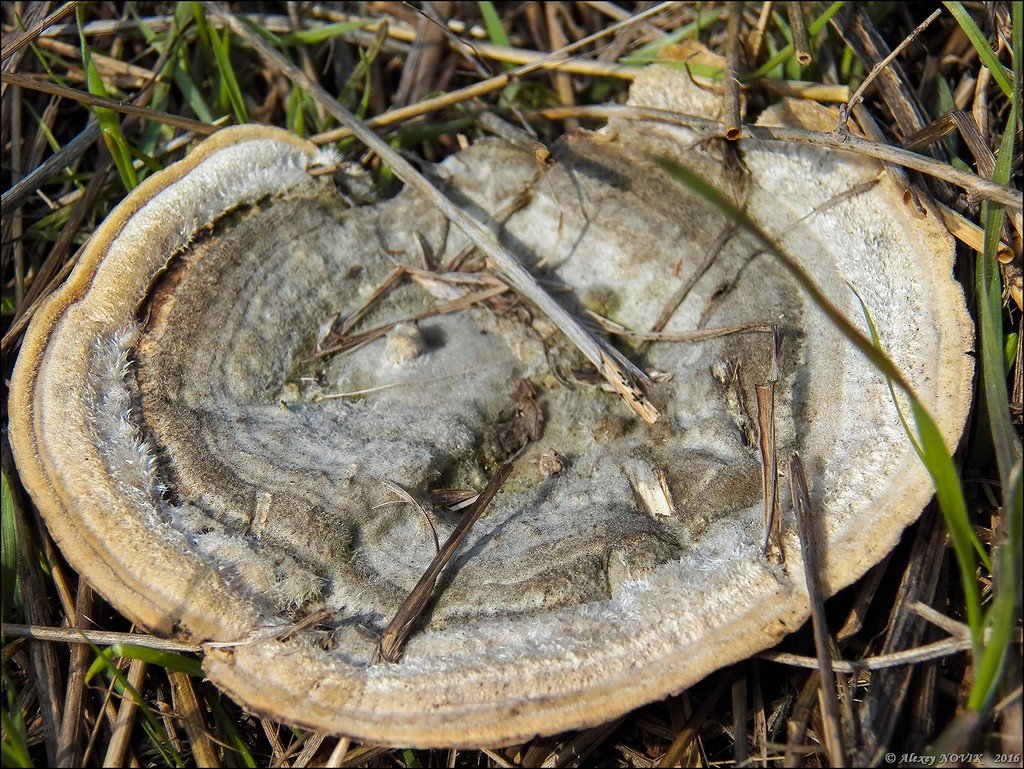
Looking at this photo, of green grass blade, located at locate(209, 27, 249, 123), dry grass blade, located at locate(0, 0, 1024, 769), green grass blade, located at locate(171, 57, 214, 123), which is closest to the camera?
dry grass blade, located at locate(0, 0, 1024, 769)

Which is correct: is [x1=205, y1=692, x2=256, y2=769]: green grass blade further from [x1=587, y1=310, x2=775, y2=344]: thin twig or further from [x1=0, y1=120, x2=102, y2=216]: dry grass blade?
[x1=0, y1=120, x2=102, y2=216]: dry grass blade

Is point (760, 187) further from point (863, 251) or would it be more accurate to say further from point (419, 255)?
point (419, 255)

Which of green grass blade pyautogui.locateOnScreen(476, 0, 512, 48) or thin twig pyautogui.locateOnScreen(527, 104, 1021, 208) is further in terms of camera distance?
green grass blade pyautogui.locateOnScreen(476, 0, 512, 48)

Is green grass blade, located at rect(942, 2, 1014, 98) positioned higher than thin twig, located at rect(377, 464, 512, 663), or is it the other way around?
green grass blade, located at rect(942, 2, 1014, 98)

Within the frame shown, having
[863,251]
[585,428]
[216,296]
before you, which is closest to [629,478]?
[585,428]

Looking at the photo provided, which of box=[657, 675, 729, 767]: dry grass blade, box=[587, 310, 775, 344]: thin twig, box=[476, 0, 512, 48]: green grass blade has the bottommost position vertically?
box=[657, 675, 729, 767]: dry grass blade

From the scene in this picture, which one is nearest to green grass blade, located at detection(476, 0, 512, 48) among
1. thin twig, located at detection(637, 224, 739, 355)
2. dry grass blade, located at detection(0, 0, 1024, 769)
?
dry grass blade, located at detection(0, 0, 1024, 769)

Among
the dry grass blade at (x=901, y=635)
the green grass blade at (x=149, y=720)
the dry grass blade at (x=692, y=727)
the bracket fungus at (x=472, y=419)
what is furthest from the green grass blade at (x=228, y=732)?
the dry grass blade at (x=901, y=635)
